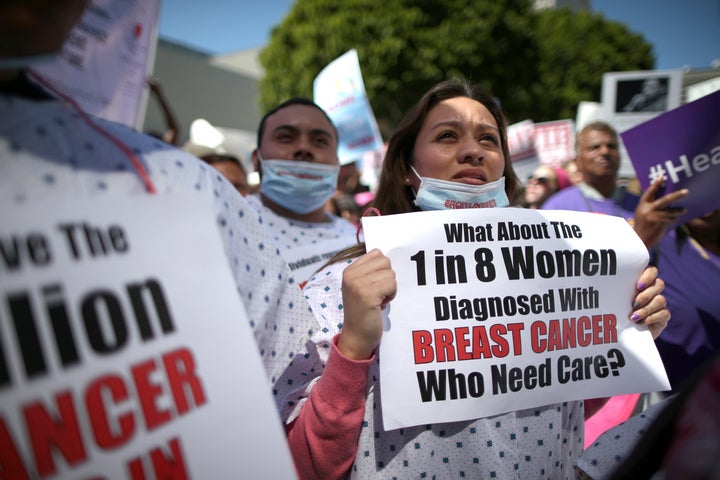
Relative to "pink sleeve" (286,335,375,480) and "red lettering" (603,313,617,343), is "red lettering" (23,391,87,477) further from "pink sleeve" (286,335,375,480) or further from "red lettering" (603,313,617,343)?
"red lettering" (603,313,617,343)

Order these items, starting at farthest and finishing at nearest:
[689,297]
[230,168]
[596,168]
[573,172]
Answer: [573,172] < [596,168] < [230,168] < [689,297]

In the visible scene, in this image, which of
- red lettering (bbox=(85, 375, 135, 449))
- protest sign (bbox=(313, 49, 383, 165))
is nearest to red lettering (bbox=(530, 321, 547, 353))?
red lettering (bbox=(85, 375, 135, 449))

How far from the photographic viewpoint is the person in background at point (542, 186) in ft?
17.6

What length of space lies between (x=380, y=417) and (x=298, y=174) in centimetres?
185

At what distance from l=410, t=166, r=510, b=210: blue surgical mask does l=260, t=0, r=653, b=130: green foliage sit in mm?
13911

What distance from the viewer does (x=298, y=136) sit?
2.89 meters

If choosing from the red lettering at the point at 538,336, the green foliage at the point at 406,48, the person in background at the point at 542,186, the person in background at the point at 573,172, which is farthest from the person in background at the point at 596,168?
the green foliage at the point at 406,48

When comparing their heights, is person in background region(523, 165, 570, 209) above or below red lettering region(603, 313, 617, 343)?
below

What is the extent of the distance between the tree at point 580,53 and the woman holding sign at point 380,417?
82.3 ft

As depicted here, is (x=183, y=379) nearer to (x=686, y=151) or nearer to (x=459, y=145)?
(x=459, y=145)

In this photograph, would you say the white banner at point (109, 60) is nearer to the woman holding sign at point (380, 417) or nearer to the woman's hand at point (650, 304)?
the woman holding sign at point (380, 417)

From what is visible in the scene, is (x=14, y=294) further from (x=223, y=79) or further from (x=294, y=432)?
(x=223, y=79)

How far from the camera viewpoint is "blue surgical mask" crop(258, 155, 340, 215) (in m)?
2.83

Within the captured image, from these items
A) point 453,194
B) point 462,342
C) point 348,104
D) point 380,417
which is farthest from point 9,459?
point 348,104
